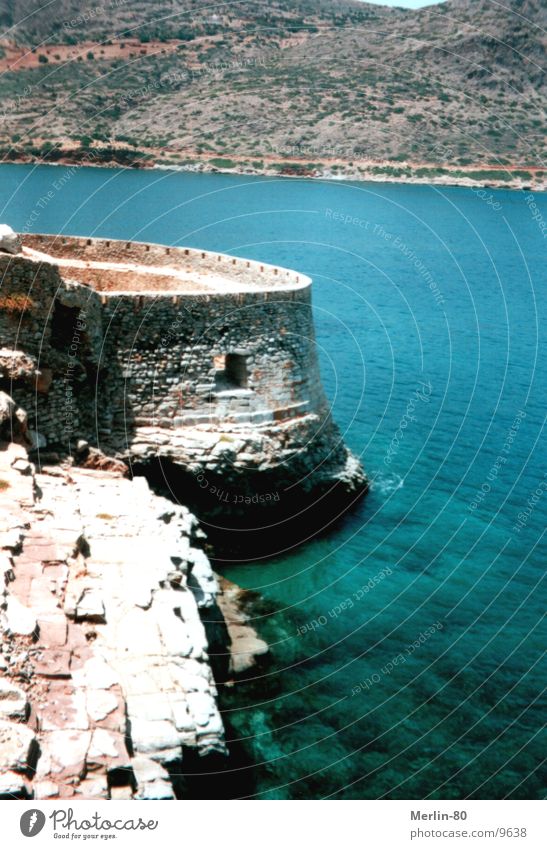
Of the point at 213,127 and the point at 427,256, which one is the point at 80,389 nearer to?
the point at 427,256

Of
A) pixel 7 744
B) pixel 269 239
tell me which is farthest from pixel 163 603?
pixel 269 239

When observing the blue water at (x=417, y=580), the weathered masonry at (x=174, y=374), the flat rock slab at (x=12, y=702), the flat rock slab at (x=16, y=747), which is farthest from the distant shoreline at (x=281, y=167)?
the flat rock slab at (x=16, y=747)

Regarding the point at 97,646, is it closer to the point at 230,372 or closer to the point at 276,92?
the point at 230,372

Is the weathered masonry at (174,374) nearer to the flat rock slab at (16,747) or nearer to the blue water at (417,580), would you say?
the blue water at (417,580)

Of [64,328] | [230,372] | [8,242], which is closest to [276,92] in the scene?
[230,372]

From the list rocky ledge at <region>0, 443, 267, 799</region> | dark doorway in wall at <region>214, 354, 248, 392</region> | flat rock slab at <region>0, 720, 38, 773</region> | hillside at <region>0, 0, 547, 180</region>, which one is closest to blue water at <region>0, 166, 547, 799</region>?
rocky ledge at <region>0, 443, 267, 799</region>


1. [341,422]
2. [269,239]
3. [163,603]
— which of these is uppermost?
[269,239]

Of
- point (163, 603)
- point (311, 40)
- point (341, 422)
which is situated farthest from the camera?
point (311, 40)
